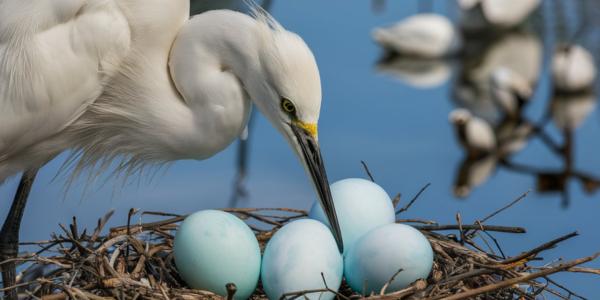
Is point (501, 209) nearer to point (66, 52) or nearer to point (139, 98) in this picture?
point (139, 98)

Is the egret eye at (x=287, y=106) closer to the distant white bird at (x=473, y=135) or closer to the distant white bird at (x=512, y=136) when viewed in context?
the distant white bird at (x=473, y=135)

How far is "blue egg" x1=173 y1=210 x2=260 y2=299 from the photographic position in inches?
57.6

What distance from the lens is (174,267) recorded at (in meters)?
1.61

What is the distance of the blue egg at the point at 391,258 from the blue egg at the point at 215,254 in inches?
6.9

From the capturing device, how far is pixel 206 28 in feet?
4.89

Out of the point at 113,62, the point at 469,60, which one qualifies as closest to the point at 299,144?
the point at 113,62

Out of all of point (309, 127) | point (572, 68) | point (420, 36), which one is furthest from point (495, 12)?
point (309, 127)

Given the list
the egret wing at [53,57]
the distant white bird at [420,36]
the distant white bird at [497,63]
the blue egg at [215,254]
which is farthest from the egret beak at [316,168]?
the distant white bird at [497,63]

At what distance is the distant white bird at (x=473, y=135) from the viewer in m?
5.22

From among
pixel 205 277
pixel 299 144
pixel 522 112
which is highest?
pixel 299 144

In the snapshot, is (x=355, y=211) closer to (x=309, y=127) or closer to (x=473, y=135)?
(x=309, y=127)

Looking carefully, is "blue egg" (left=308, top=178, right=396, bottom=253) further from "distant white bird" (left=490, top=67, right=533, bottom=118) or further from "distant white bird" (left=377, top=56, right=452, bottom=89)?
"distant white bird" (left=377, top=56, right=452, bottom=89)

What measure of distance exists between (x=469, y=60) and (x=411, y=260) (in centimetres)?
567

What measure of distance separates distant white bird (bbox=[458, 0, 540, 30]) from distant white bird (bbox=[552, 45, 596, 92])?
2.03 ft
